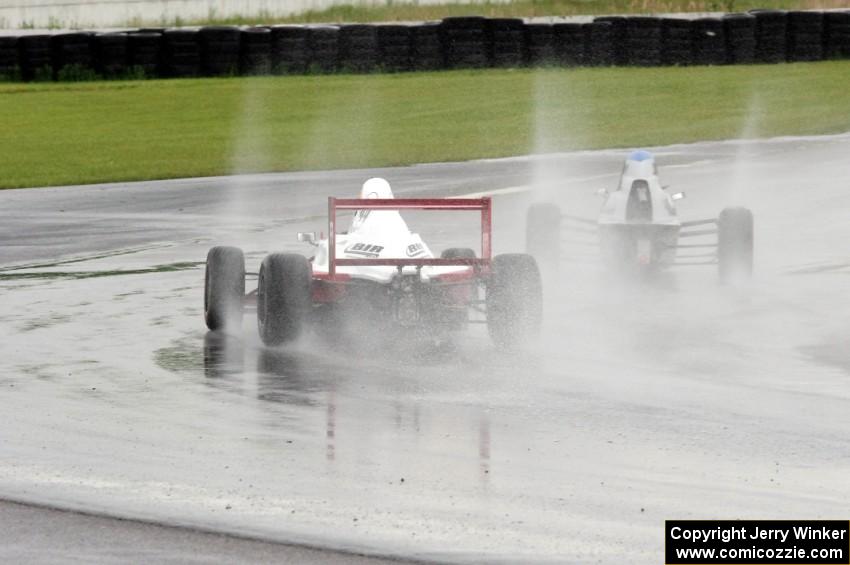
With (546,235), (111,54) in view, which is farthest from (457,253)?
(111,54)

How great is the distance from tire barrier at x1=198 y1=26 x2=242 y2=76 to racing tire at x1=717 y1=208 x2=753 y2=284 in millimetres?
23805

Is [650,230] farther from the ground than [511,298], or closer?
closer

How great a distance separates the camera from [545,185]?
23.2 metres

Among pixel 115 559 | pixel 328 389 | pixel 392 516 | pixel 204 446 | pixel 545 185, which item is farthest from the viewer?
pixel 545 185

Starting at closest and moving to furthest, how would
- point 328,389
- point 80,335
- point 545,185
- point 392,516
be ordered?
point 392,516 < point 328,389 < point 80,335 < point 545,185

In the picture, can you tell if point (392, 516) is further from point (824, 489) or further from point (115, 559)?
point (824, 489)

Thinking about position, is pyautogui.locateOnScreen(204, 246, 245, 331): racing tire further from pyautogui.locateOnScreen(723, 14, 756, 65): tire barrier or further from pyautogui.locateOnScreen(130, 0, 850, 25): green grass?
pyautogui.locateOnScreen(130, 0, 850, 25): green grass

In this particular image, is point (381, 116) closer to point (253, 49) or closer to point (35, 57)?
point (253, 49)

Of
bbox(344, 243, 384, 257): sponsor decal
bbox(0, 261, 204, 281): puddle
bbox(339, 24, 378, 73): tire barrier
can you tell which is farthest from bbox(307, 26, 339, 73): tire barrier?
bbox(344, 243, 384, 257): sponsor decal

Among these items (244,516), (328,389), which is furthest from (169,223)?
(244,516)

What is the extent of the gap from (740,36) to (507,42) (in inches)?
192

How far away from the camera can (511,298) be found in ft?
37.8

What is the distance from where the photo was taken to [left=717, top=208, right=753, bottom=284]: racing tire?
15.0 m

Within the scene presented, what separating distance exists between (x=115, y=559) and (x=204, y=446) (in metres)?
1.90
